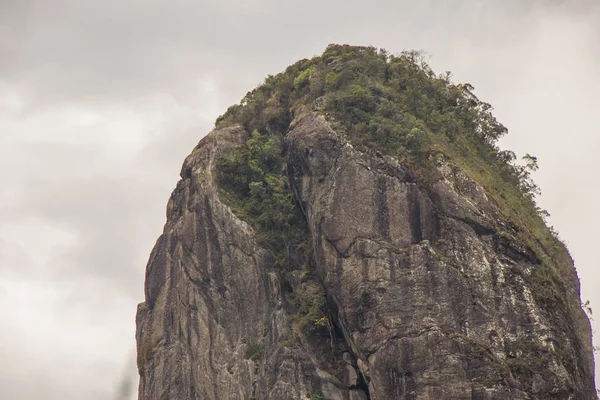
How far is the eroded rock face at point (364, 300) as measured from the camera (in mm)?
63156

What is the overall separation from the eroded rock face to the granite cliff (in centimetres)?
10

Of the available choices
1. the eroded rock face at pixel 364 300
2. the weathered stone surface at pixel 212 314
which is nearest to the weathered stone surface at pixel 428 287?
the eroded rock face at pixel 364 300

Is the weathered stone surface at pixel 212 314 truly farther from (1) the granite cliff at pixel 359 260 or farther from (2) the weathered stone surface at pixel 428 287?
(2) the weathered stone surface at pixel 428 287

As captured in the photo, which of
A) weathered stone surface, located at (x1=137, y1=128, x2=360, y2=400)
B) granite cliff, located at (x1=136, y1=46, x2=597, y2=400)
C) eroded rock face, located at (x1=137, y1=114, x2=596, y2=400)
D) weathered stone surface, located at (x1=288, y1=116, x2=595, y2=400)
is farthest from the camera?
weathered stone surface, located at (x1=137, y1=128, x2=360, y2=400)

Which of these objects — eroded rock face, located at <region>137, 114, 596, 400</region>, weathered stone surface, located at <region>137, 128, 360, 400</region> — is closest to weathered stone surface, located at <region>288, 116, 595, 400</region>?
eroded rock face, located at <region>137, 114, 596, 400</region>

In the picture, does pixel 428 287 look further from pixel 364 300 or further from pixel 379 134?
pixel 379 134

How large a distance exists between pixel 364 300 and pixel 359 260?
2892 mm

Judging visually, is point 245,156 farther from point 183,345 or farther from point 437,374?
point 437,374

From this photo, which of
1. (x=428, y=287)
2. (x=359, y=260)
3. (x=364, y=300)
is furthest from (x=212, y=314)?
(x=428, y=287)

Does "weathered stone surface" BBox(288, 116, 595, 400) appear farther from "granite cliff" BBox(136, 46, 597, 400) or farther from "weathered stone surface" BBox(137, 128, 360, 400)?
"weathered stone surface" BBox(137, 128, 360, 400)

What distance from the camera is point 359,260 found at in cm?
6831

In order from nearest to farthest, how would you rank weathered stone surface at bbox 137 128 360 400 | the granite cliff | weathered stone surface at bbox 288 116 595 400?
weathered stone surface at bbox 288 116 595 400 → the granite cliff → weathered stone surface at bbox 137 128 360 400

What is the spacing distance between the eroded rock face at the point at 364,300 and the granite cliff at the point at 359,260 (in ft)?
0.33

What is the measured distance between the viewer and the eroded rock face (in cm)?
6316
